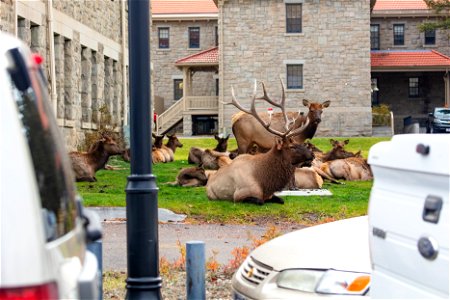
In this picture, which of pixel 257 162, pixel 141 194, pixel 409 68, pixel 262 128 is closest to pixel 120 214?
pixel 257 162

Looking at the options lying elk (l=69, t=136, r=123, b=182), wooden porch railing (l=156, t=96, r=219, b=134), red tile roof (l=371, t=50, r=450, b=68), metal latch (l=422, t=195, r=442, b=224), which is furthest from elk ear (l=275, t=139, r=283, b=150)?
red tile roof (l=371, t=50, r=450, b=68)

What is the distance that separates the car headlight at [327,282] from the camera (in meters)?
6.40

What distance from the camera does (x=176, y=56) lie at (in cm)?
7362

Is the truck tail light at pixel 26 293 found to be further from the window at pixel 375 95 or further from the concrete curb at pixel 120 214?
the window at pixel 375 95

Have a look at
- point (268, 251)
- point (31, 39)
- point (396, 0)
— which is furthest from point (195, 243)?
point (396, 0)

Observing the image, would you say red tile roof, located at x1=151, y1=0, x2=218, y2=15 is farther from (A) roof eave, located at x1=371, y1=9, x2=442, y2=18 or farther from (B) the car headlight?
(B) the car headlight

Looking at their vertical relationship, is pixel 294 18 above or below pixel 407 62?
above

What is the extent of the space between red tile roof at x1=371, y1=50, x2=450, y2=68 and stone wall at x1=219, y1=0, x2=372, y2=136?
5.36 m

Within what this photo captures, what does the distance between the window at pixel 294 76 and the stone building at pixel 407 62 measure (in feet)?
21.0

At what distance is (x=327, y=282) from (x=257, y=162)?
12869 mm

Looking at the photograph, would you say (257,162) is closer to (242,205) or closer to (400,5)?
(242,205)

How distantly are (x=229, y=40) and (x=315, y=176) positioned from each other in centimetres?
3643

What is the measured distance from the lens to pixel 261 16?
58.6 m

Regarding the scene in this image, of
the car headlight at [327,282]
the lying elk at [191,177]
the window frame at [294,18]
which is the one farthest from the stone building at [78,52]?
the window frame at [294,18]
